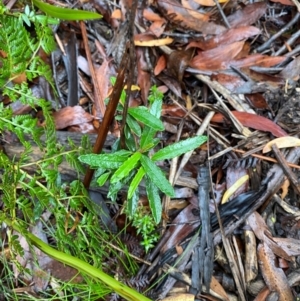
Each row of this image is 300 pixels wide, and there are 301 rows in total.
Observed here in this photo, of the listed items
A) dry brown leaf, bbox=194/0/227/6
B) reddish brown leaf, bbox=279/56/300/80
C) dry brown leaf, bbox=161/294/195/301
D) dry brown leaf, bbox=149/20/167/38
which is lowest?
dry brown leaf, bbox=161/294/195/301

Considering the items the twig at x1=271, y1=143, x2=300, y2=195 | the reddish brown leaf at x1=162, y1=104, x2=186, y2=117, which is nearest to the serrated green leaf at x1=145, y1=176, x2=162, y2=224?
the reddish brown leaf at x1=162, y1=104, x2=186, y2=117

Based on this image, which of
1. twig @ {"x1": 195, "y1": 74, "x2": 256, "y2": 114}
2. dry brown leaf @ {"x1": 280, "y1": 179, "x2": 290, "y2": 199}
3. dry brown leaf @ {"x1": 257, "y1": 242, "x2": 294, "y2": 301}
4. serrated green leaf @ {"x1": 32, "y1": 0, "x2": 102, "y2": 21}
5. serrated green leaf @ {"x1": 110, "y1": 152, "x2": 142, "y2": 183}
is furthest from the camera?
twig @ {"x1": 195, "y1": 74, "x2": 256, "y2": 114}

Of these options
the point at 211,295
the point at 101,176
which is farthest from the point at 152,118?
the point at 211,295

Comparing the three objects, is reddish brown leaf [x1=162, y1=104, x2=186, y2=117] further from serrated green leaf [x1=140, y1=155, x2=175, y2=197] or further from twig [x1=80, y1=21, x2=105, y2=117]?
serrated green leaf [x1=140, y1=155, x2=175, y2=197]

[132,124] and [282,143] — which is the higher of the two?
[132,124]

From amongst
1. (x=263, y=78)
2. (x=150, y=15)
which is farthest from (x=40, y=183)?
(x=263, y=78)

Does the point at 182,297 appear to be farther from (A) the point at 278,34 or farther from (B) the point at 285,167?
(A) the point at 278,34

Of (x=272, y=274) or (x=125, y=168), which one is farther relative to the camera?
(x=272, y=274)

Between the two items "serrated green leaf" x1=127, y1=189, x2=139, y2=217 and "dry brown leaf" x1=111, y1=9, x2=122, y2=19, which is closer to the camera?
"serrated green leaf" x1=127, y1=189, x2=139, y2=217
